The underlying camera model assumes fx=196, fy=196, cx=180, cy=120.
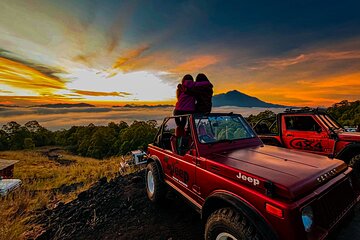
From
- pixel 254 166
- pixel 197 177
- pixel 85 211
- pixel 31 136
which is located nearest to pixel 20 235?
pixel 85 211

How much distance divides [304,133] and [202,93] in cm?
426

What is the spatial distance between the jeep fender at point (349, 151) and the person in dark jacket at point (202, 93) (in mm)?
3980

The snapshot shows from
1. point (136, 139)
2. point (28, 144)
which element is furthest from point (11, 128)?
point (136, 139)

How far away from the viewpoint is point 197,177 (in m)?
2.96

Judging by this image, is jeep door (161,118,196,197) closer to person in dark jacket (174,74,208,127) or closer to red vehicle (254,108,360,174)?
person in dark jacket (174,74,208,127)

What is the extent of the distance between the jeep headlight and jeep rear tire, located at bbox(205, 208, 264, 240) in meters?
0.45

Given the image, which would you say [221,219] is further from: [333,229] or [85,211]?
[85,211]

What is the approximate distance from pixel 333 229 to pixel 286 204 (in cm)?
79

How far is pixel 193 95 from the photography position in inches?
167

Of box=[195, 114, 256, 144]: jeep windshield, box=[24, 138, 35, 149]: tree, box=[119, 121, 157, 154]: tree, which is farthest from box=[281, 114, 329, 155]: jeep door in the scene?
box=[24, 138, 35, 149]: tree

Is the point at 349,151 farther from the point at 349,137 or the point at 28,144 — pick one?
the point at 28,144

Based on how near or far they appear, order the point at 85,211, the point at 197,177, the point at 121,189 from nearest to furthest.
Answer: the point at 197,177
the point at 85,211
the point at 121,189

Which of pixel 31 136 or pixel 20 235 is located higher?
pixel 20 235

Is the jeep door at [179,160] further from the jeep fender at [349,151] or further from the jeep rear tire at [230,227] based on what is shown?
the jeep fender at [349,151]
